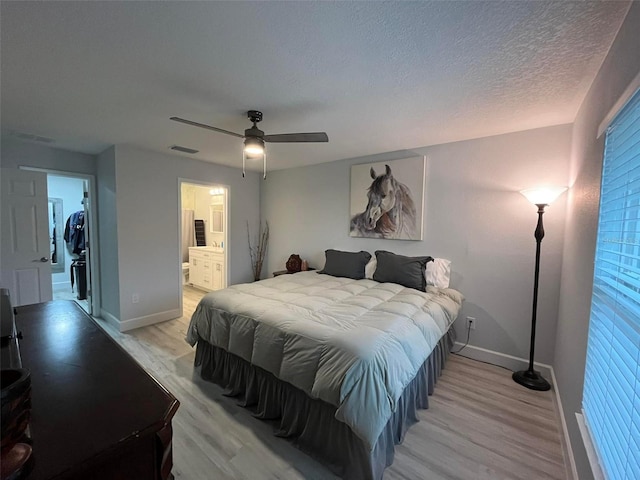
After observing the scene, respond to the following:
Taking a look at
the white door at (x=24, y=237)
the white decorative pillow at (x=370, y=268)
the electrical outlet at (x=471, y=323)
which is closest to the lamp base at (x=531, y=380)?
the electrical outlet at (x=471, y=323)

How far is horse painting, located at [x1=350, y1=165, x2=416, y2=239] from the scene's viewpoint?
3.31 m

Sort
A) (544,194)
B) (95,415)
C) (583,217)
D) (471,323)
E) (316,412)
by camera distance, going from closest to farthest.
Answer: (95,415), (316,412), (583,217), (544,194), (471,323)

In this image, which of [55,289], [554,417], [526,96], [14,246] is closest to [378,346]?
[554,417]

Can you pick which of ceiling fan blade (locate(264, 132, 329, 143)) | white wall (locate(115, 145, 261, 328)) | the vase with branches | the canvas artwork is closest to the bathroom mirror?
white wall (locate(115, 145, 261, 328))

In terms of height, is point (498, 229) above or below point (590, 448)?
above

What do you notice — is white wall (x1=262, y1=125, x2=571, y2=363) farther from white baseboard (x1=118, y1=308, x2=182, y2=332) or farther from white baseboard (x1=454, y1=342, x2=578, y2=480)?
white baseboard (x1=118, y1=308, x2=182, y2=332)

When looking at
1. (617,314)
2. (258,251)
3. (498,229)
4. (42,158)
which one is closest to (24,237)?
(42,158)

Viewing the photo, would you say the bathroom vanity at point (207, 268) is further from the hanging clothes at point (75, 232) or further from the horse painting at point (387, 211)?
the horse painting at point (387, 211)

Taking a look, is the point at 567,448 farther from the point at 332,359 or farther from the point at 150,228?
the point at 150,228

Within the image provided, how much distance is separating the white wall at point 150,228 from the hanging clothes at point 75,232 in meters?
2.00

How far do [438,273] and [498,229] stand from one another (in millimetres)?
737

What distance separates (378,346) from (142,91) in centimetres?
236

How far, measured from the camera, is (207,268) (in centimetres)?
534

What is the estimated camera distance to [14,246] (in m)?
3.16
